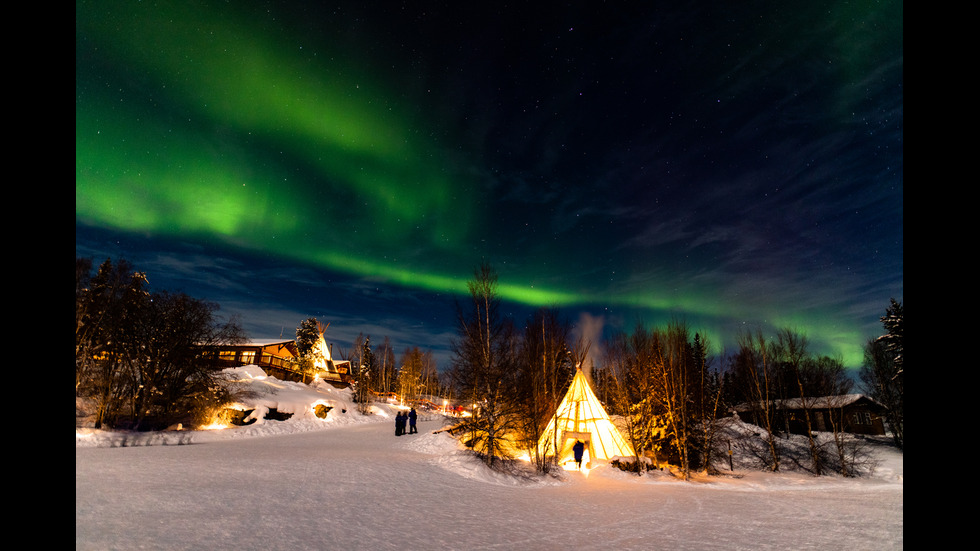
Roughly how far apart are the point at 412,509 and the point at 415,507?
8.8 inches

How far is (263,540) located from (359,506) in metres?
2.94

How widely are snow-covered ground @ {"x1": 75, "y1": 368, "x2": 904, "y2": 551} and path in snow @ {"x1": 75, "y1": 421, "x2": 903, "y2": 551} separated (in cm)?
4

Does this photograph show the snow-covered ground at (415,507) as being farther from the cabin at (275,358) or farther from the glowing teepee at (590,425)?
the cabin at (275,358)

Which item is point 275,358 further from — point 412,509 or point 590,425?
point 412,509

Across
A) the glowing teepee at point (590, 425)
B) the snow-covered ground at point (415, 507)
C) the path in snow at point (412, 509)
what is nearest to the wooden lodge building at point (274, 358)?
the snow-covered ground at point (415, 507)

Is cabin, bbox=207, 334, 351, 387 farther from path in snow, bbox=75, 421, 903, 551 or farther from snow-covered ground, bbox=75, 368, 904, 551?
path in snow, bbox=75, 421, 903, 551

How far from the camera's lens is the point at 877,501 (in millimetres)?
15109

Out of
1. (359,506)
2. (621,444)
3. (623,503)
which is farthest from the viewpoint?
(621,444)

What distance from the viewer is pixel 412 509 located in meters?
10.2

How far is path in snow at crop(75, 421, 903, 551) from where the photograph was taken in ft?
25.6

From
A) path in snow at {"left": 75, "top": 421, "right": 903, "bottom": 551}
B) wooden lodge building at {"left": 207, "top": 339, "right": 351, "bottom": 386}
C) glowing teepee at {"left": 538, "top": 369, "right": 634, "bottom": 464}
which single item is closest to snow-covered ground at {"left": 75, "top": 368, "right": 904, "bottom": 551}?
path in snow at {"left": 75, "top": 421, "right": 903, "bottom": 551}
